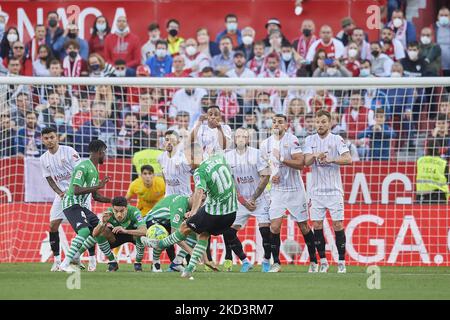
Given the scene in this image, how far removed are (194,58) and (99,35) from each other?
7.20 feet

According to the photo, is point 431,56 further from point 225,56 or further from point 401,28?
point 225,56

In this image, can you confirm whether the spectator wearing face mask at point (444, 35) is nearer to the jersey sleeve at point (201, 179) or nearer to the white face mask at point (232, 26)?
the white face mask at point (232, 26)

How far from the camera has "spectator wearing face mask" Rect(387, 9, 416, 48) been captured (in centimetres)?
2189

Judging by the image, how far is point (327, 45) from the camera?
21547 mm

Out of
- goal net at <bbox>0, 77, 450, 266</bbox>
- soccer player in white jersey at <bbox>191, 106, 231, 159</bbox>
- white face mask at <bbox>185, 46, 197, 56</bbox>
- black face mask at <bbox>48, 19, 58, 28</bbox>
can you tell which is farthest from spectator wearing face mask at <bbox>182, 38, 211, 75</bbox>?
soccer player in white jersey at <bbox>191, 106, 231, 159</bbox>

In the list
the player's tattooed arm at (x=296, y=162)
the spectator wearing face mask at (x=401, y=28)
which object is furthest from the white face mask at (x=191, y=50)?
the player's tattooed arm at (x=296, y=162)

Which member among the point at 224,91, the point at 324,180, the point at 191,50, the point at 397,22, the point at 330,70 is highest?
the point at 397,22

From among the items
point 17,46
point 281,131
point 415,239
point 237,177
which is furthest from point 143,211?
point 17,46

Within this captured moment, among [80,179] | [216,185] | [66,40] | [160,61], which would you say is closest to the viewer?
[216,185]

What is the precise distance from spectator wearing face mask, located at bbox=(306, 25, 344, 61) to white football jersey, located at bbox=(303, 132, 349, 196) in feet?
19.7

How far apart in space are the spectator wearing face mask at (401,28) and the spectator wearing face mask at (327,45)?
4.21 feet

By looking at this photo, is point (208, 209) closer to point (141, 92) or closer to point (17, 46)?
point (141, 92)

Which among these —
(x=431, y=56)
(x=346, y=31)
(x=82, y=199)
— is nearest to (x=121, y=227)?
(x=82, y=199)

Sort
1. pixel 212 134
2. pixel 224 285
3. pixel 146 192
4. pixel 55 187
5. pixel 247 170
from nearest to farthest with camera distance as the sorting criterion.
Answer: pixel 224 285 → pixel 55 187 → pixel 247 170 → pixel 212 134 → pixel 146 192
